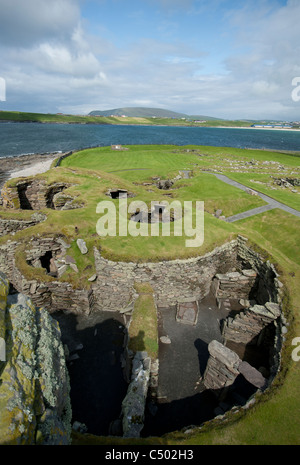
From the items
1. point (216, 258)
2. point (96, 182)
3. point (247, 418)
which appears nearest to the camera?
Result: point (247, 418)

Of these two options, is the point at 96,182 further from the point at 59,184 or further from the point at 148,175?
the point at 148,175

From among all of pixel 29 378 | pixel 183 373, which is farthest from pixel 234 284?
pixel 29 378

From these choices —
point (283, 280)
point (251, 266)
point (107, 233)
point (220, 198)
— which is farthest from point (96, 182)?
point (283, 280)

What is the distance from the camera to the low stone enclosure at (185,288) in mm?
13094

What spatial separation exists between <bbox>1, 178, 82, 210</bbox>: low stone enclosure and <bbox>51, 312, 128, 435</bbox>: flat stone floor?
15.4 m

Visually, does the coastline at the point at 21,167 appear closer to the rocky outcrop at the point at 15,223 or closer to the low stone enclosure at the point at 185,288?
the rocky outcrop at the point at 15,223

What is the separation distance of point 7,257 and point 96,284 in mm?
7692

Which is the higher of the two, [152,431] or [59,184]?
[59,184]

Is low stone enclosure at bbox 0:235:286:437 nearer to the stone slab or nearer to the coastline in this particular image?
the stone slab

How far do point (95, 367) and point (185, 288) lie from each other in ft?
24.2

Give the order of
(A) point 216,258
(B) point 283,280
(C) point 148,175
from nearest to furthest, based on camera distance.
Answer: (B) point 283,280 → (A) point 216,258 → (C) point 148,175

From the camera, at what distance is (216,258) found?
55.7 ft

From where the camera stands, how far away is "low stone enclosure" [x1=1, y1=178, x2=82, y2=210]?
2570cm

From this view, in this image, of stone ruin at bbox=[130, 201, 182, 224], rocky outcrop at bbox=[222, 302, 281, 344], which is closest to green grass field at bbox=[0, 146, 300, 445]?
rocky outcrop at bbox=[222, 302, 281, 344]
